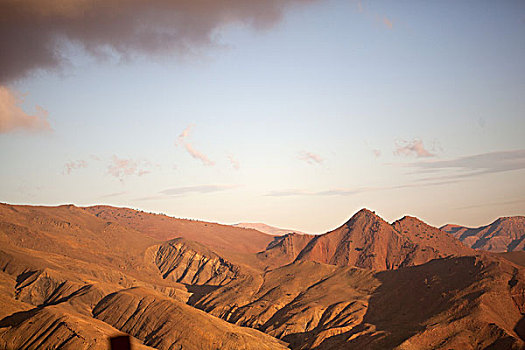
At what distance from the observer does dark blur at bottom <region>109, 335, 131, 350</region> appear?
7969mm

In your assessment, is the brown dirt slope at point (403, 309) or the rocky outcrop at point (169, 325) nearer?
the brown dirt slope at point (403, 309)

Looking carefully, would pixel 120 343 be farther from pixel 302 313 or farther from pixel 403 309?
pixel 302 313

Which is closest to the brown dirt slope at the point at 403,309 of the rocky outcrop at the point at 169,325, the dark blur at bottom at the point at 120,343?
the rocky outcrop at the point at 169,325

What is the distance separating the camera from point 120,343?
26.8 ft

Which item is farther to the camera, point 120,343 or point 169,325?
point 169,325

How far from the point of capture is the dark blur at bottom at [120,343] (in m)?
7.97

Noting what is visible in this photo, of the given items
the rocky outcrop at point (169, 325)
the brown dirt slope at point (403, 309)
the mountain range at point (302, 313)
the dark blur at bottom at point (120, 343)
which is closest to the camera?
the dark blur at bottom at point (120, 343)

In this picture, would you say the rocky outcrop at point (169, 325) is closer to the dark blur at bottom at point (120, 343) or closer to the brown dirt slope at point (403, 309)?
the brown dirt slope at point (403, 309)

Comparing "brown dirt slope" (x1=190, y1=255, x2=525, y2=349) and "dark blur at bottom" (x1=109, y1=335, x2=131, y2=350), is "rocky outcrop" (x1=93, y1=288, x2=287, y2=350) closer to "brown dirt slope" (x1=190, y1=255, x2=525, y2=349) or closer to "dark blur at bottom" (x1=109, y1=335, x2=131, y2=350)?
"brown dirt slope" (x1=190, y1=255, x2=525, y2=349)

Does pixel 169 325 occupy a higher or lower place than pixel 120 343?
lower

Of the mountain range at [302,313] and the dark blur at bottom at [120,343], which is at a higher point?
the dark blur at bottom at [120,343]

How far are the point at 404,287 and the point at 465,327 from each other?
46.0 m

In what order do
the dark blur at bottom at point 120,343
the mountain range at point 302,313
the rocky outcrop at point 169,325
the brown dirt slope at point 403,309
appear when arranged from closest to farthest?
the dark blur at bottom at point 120,343, the brown dirt slope at point 403,309, the mountain range at point 302,313, the rocky outcrop at point 169,325

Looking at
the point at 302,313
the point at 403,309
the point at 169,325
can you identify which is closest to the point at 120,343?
the point at 169,325
